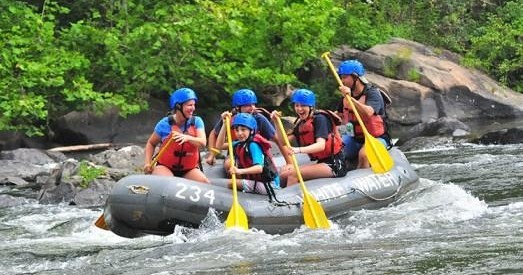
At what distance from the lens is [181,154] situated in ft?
25.0

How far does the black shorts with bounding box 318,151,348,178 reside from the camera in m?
7.99

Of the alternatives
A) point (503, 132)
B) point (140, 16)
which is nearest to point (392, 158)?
point (503, 132)

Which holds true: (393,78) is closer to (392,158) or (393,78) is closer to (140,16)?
(140,16)

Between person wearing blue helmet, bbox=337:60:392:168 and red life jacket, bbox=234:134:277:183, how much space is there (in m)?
1.39

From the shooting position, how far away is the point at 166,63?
16.6 m

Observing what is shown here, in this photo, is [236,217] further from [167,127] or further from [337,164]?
[337,164]

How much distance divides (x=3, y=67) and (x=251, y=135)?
8.88m

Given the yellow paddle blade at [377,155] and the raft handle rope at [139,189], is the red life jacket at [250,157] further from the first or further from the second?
the yellow paddle blade at [377,155]

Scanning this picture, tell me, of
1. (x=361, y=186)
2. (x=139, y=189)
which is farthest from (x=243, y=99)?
(x=139, y=189)

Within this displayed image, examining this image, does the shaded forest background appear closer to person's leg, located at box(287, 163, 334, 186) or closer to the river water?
the river water

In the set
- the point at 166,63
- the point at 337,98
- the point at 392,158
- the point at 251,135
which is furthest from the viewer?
the point at 337,98

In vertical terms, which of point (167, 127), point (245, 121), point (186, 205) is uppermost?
point (245, 121)

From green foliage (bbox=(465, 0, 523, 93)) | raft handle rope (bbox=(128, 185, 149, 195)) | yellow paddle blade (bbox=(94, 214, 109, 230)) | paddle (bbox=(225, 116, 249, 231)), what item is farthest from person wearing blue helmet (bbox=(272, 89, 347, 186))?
green foliage (bbox=(465, 0, 523, 93))

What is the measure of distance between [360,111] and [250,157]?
175 centimetres
